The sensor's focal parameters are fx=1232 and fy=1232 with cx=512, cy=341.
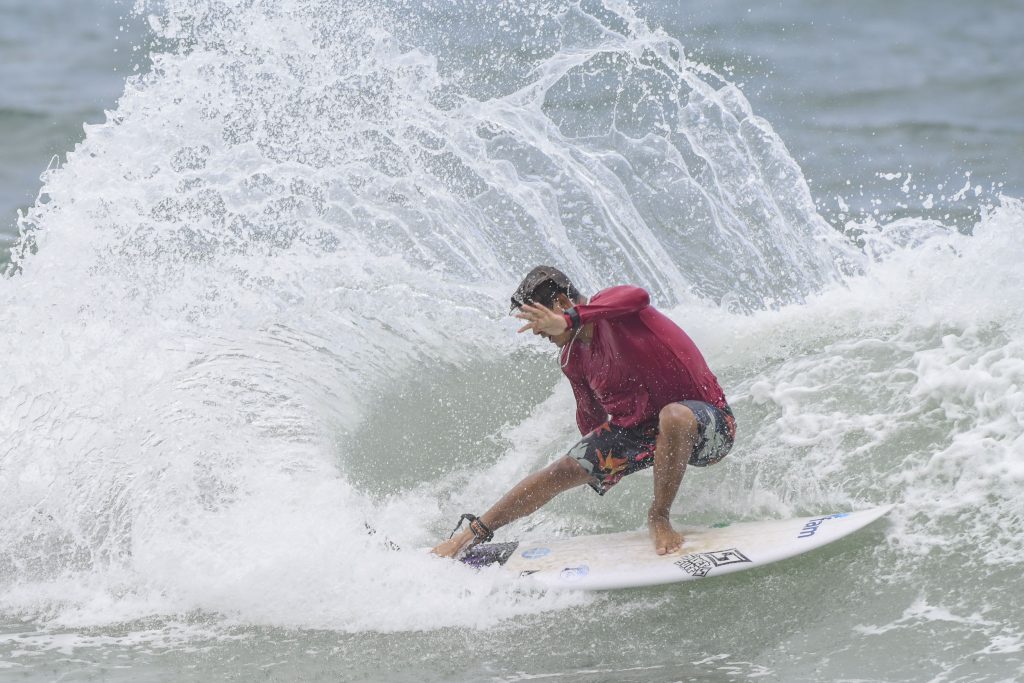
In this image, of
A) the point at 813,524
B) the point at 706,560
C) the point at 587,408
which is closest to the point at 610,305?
the point at 587,408

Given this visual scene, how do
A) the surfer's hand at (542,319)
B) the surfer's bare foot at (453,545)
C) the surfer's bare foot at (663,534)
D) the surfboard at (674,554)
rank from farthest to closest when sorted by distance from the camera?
the surfer's bare foot at (453,545), the surfer's bare foot at (663,534), the surfboard at (674,554), the surfer's hand at (542,319)

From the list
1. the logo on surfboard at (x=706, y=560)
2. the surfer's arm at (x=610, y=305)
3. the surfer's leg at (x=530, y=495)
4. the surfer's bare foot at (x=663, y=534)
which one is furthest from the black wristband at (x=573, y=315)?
the logo on surfboard at (x=706, y=560)

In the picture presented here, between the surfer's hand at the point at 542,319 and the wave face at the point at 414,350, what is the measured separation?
117 centimetres

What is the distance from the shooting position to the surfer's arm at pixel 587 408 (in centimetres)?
581

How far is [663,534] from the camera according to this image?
560cm

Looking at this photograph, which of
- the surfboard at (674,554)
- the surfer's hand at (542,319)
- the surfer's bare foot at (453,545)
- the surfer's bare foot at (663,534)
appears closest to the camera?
the surfer's hand at (542,319)

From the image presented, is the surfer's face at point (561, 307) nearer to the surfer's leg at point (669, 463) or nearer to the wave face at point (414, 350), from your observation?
the surfer's leg at point (669, 463)

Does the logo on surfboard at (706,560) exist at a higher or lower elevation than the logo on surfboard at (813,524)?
lower

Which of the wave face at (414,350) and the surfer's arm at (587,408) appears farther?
the surfer's arm at (587,408)

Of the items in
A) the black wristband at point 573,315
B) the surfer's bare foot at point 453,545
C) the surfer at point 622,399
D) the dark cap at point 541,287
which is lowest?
the surfer's bare foot at point 453,545

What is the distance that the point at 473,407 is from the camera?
7.63 meters

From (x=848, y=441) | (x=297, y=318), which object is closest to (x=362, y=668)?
(x=848, y=441)

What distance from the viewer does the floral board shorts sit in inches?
220

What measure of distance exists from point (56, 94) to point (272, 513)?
45.2 feet
